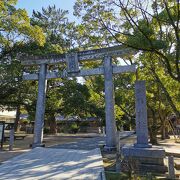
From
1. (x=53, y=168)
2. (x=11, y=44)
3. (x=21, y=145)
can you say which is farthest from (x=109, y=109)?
(x=11, y=44)

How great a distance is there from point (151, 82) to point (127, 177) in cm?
1070

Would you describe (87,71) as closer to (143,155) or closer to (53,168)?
(143,155)

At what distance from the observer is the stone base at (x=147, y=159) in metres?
8.53

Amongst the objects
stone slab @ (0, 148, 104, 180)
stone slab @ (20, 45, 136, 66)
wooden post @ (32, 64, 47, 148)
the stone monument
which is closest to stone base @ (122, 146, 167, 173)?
the stone monument

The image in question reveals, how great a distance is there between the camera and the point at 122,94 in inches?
738

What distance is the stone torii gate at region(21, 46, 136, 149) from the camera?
13031mm

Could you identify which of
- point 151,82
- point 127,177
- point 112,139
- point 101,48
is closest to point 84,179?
point 127,177

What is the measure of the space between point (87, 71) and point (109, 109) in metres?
2.94

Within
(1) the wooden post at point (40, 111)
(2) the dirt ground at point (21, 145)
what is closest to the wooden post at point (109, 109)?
(1) the wooden post at point (40, 111)

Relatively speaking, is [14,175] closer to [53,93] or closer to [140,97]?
[140,97]

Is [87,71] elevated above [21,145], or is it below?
above

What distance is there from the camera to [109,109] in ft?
43.0

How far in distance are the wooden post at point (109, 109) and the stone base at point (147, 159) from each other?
3.58 metres

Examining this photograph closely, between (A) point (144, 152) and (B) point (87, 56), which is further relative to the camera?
(B) point (87, 56)
